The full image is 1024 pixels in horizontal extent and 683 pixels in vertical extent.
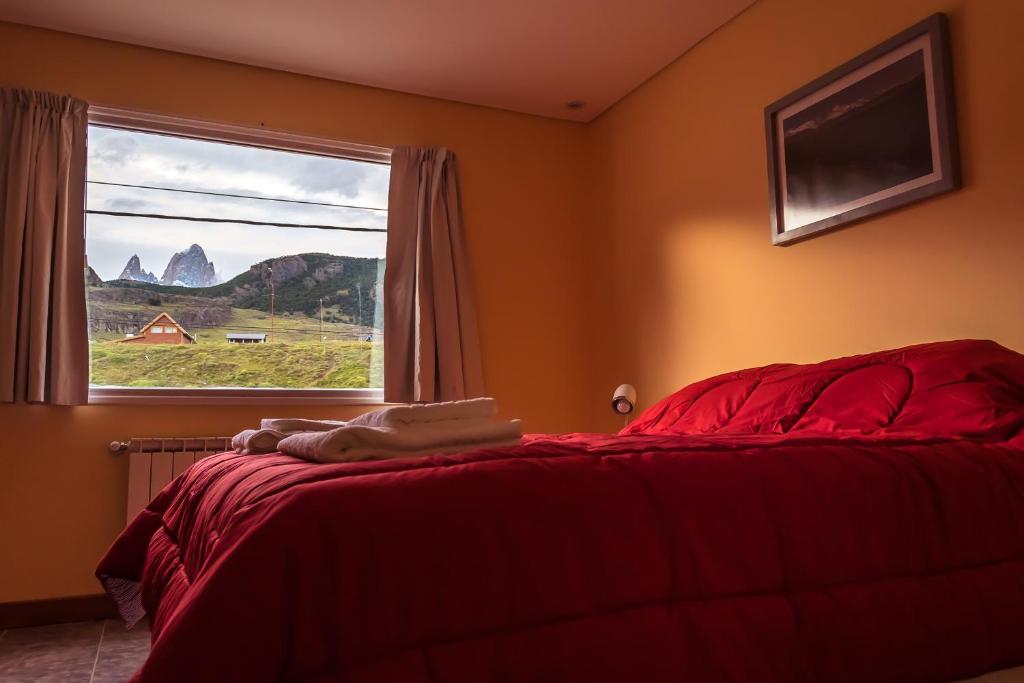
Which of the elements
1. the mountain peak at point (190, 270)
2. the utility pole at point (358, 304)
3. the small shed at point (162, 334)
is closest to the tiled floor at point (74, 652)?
the small shed at point (162, 334)

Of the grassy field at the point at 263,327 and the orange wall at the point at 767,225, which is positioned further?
the grassy field at the point at 263,327

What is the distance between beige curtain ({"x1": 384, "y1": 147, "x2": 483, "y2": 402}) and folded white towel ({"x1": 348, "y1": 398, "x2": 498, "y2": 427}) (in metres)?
2.22

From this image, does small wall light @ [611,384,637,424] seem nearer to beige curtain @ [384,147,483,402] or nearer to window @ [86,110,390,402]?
beige curtain @ [384,147,483,402]

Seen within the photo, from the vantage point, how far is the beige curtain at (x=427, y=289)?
3982mm

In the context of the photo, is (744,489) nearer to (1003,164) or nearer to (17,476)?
(1003,164)

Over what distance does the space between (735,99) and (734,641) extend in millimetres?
2782

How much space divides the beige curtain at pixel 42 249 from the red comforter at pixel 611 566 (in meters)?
2.00

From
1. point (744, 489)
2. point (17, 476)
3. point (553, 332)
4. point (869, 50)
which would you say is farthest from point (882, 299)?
point (17, 476)

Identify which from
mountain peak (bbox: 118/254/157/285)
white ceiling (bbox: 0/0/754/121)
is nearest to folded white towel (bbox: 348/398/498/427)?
white ceiling (bbox: 0/0/754/121)

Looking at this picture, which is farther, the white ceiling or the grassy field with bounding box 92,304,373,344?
the grassy field with bounding box 92,304,373,344

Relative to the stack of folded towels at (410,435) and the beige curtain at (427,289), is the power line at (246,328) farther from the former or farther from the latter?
the stack of folded towels at (410,435)

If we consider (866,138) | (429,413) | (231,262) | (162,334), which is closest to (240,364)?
(162,334)

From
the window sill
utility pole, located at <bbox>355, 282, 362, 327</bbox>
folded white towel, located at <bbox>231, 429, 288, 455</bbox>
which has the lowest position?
folded white towel, located at <bbox>231, 429, 288, 455</bbox>

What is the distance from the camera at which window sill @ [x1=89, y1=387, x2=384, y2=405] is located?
3.56 m
